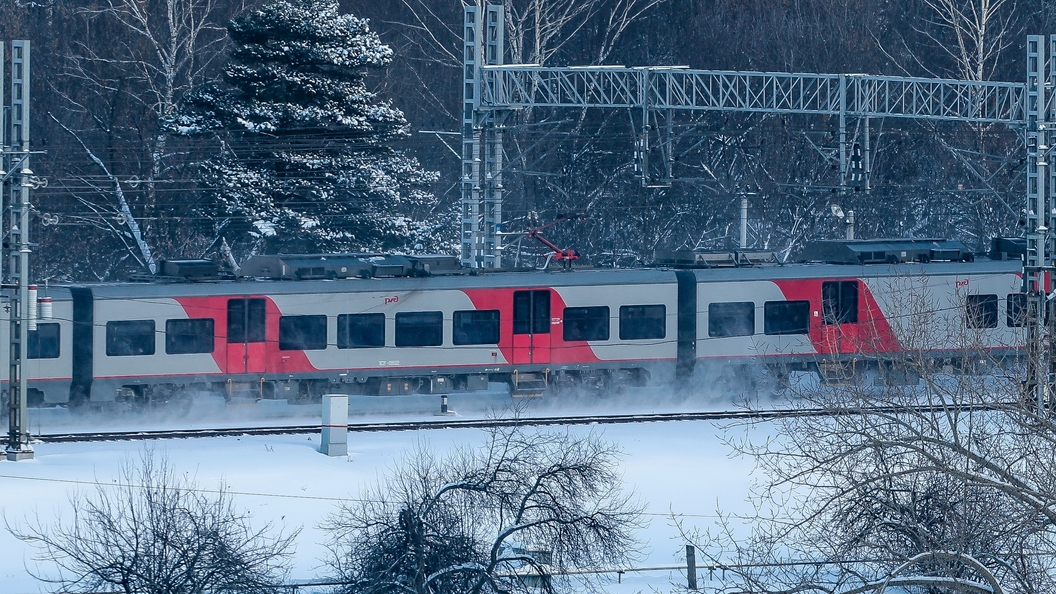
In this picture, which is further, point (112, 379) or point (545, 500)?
point (112, 379)

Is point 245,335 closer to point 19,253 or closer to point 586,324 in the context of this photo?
point 19,253

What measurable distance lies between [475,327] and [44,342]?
26.1 ft

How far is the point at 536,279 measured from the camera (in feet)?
95.4

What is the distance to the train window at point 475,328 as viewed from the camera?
28578mm

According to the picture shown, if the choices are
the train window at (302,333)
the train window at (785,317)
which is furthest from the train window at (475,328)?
the train window at (785,317)

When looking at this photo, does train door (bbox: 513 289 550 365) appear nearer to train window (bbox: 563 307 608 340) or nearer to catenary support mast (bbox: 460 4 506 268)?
train window (bbox: 563 307 608 340)

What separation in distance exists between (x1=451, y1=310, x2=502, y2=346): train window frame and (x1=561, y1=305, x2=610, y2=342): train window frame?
1.39 metres

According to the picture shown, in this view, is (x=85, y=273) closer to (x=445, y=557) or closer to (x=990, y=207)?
(x=990, y=207)

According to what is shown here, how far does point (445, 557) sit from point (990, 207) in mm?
37909

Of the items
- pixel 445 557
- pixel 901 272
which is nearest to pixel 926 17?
pixel 901 272

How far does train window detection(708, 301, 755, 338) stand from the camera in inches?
1179

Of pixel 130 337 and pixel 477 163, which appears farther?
pixel 477 163

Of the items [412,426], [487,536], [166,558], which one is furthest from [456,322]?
[166,558]

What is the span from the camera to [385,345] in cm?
2830
